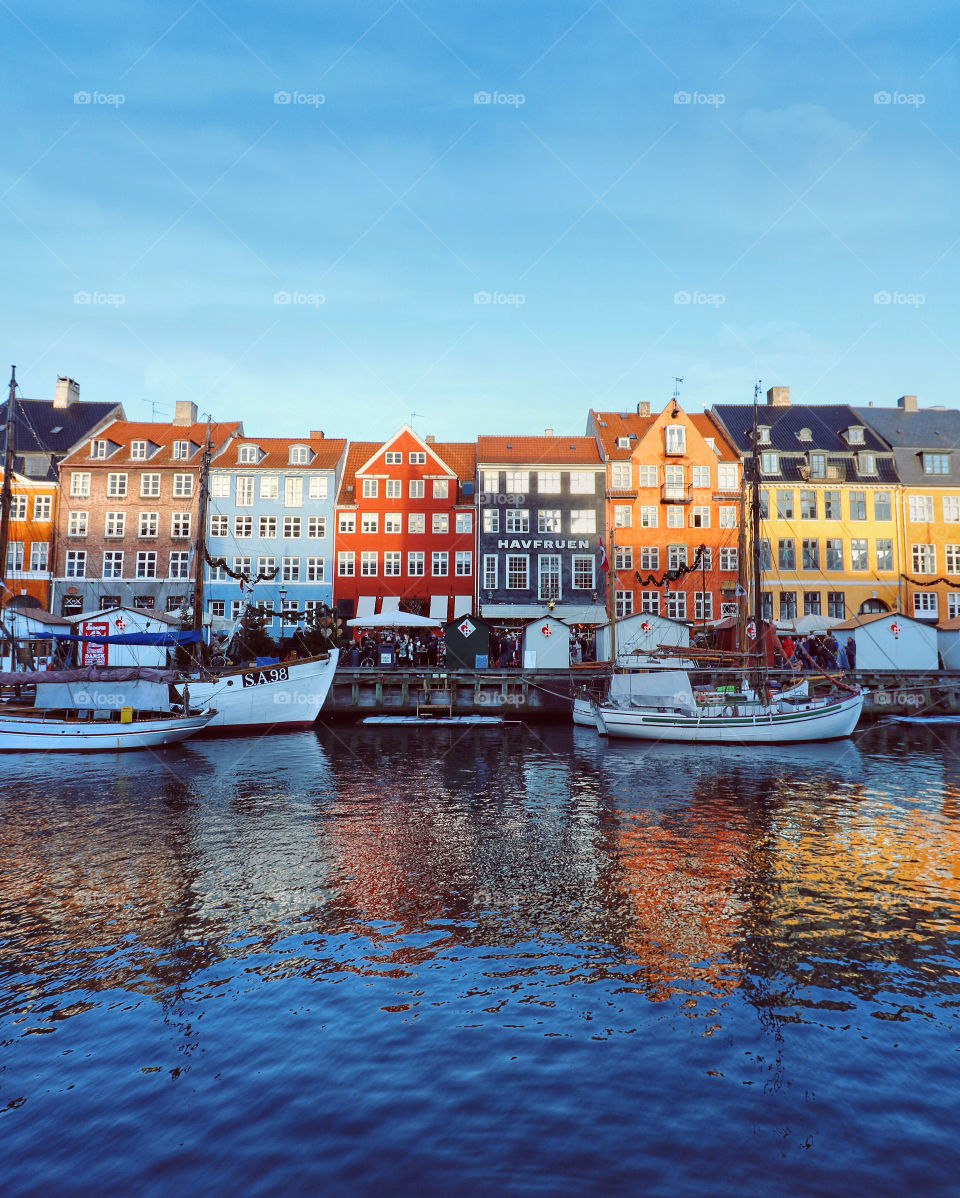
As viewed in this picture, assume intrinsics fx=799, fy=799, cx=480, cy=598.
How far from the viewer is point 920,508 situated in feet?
189

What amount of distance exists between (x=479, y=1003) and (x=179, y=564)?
173 ft

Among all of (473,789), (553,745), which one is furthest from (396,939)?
(553,745)

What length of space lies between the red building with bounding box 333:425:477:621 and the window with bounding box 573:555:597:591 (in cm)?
723

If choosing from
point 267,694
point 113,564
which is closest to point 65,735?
point 267,694

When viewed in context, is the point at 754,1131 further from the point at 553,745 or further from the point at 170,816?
the point at 553,745

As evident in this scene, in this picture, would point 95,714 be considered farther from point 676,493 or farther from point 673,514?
point 676,493

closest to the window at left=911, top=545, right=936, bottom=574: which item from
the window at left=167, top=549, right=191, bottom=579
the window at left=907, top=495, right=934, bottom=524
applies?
the window at left=907, top=495, right=934, bottom=524

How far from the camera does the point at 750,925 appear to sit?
1178 centimetres

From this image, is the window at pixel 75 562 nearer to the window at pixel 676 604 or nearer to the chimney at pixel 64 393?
the chimney at pixel 64 393

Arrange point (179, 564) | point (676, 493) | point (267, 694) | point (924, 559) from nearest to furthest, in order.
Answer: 1. point (267, 694)
2. point (676, 493)
3. point (179, 564)
4. point (924, 559)

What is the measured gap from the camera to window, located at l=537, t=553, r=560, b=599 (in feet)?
183

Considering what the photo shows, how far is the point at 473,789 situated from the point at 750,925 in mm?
12153

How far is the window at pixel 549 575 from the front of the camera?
55844 millimetres

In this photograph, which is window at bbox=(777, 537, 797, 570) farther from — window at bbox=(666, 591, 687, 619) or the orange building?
window at bbox=(666, 591, 687, 619)
